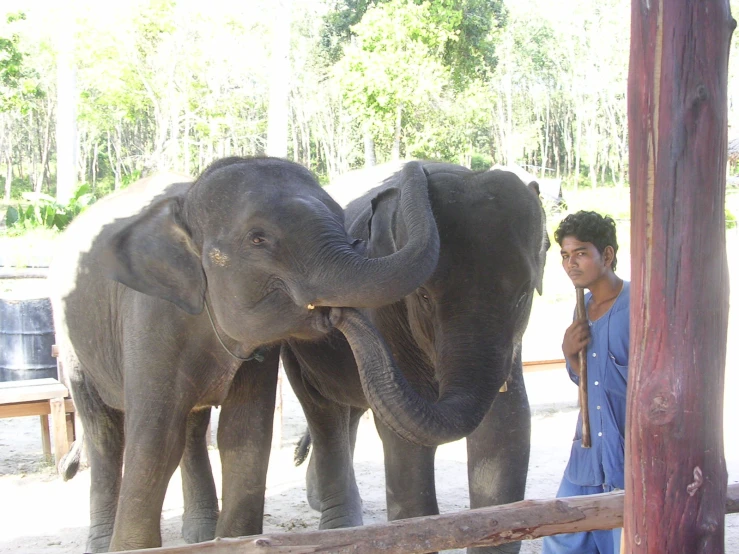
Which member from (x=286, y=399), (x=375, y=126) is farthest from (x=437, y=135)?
(x=286, y=399)

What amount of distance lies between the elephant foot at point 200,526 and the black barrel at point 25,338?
361 cm

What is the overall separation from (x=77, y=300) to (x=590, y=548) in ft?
8.93

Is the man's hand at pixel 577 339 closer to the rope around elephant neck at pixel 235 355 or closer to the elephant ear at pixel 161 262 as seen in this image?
the rope around elephant neck at pixel 235 355

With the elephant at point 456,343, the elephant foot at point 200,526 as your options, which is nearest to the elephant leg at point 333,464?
the elephant at point 456,343

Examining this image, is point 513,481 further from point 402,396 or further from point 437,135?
point 437,135

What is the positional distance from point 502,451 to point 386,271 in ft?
4.64

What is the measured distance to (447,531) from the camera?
9.79 feet

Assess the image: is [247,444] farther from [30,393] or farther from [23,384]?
[23,384]

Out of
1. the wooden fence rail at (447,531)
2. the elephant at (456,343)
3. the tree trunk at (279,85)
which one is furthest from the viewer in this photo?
the tree trunk at (279,85)

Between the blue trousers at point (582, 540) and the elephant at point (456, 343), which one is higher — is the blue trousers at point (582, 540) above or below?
below

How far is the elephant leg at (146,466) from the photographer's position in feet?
12.8

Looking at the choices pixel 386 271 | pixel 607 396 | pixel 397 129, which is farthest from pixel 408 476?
pixel 397 129

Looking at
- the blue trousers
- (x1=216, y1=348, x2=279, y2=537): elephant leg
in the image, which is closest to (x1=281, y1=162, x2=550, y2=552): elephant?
the blue trousers

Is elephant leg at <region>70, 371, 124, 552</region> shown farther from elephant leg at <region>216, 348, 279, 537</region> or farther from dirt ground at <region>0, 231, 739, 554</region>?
elephant leg at <region>216, 348, 279, 537</region>
